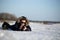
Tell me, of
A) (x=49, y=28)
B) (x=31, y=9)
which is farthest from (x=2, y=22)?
(x=49, y=28)

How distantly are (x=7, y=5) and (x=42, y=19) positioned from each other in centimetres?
39

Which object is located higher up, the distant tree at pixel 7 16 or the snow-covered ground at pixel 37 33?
the distant tree at pixel 7 16

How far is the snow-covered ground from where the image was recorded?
4.42 ft

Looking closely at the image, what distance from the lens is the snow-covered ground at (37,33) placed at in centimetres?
135

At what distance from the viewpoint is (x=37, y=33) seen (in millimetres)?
1371

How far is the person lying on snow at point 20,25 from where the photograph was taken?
1388mm

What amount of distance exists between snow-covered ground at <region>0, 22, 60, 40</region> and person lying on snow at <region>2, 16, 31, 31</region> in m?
0.04

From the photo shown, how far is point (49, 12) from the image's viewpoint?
4.66ft

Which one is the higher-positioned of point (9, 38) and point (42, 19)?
point (42, 19)

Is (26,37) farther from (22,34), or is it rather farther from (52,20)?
(52,20)

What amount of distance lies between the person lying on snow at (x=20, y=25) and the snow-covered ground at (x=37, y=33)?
0.13 ft

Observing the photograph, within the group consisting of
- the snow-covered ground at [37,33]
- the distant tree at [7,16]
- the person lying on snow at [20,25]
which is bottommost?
the snow-covered ground at [37,33]

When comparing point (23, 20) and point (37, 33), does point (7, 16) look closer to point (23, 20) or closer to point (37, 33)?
point (23, 20)

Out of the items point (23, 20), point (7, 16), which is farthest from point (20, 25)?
point (7, 16)
